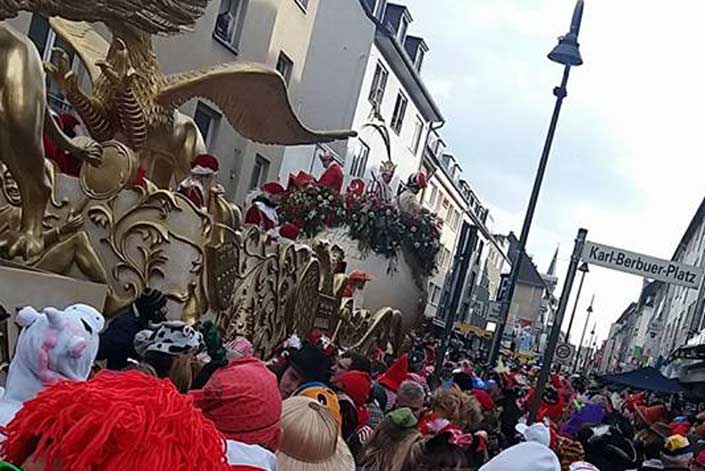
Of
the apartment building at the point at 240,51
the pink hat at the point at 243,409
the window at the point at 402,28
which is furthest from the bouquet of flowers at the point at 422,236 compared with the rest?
the window at the point at 402,28

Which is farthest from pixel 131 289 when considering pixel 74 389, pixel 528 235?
pixel 528 235

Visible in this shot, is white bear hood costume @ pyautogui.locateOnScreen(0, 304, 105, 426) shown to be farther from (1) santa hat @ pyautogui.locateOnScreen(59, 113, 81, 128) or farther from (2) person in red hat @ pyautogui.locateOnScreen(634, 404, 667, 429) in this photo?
(2) person in red hat @ pyautogui.locateOnScreen(634, 404, 667, 429)

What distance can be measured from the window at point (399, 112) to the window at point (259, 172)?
15056mm

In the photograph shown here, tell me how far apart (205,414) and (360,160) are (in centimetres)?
3220

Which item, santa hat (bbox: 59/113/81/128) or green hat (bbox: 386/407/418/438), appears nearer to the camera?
green hat (bbox: 386/407/418/438)

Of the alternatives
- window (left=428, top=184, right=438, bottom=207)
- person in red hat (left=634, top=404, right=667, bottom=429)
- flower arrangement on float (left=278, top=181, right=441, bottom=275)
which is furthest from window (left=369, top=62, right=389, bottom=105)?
person in red hat (left=634, top=404, right=667, bottom=429)

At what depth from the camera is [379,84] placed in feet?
119

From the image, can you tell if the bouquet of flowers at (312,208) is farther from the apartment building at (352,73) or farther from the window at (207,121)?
the apartment building at (352,73)

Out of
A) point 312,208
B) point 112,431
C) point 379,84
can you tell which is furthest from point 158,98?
point 379,84

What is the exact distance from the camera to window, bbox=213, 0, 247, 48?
814 inches

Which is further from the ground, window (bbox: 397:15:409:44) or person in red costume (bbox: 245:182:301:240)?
window (bbox: 397:15:409:44)

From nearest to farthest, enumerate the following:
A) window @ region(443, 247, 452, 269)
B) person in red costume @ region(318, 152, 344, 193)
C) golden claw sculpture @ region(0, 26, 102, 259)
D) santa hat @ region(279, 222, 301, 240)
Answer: golden claw sculpture @ region(0, 26, 102, 259), santa hat @ region(279, 222, 301, 240), person in red costume @ region(318, 152, 344, 193), window @ region(443, 247, 452, 269)

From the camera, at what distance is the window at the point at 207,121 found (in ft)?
68.8

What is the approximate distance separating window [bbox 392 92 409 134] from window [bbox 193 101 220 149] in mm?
18144
